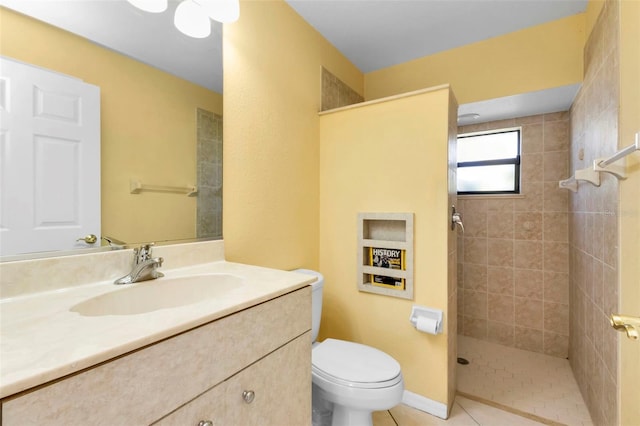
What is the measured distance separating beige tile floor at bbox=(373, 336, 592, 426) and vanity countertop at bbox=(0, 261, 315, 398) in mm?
1427

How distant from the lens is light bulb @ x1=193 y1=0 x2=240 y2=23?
123cm

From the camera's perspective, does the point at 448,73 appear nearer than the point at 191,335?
No

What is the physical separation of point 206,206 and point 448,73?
2.14 meters

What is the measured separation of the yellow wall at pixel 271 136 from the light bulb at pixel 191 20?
130 mm

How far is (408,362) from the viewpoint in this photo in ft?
5.66

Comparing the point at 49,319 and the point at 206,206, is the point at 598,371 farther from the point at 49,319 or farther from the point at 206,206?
the point at 49,319

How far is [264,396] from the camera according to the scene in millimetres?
820

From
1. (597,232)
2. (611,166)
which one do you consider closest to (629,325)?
(611,166)

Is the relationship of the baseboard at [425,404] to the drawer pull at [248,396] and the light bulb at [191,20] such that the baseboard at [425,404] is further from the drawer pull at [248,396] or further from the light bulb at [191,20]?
the light bulb at [191,20]

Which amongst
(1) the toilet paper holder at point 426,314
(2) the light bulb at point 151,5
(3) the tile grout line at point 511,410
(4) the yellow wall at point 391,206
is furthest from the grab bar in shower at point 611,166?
(2) the light bulb at point 151,5

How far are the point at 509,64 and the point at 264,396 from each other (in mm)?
2537

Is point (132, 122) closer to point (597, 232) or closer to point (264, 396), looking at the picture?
point (264, 396)

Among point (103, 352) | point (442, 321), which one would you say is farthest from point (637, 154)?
point (103, 352)

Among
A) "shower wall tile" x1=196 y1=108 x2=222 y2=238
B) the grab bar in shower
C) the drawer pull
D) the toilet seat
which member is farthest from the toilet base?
the grab bar in shower
